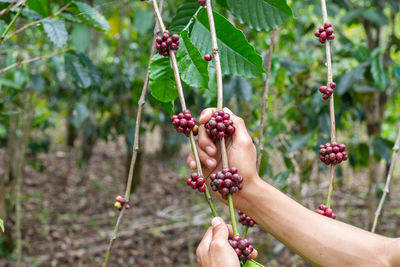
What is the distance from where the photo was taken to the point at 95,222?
3.84m

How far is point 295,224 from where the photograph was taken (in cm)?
84

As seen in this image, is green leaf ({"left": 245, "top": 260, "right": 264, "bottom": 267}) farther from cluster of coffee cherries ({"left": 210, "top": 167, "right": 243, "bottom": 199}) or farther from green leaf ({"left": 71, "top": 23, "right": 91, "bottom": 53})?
green leaf ({"left": 71, "top": 23, "right": 91, "bottom": 53})

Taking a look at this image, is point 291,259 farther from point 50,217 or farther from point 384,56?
point 50,217

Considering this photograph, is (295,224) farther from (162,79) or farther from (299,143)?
(299,143)

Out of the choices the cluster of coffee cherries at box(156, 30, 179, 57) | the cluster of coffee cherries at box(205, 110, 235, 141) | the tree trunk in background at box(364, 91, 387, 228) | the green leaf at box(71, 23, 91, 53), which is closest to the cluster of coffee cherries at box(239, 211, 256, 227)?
the cluster of coffee cherries at box(205, 110, 235, 141)

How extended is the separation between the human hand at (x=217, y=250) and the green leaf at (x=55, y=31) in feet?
2.74

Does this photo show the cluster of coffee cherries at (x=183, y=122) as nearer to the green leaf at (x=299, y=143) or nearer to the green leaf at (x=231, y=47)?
the green leaf at (x=231, y=47)

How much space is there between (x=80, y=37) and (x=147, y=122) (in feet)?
7.02

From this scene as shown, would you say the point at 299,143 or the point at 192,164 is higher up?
the point at 192,164

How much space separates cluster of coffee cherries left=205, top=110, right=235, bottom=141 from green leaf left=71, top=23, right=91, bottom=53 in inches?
48.5

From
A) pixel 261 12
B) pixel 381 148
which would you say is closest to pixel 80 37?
pixel 261 12

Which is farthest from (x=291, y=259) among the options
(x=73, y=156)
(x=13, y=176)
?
(x=73, y=156)

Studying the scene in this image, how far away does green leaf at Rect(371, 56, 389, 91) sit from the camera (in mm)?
1802

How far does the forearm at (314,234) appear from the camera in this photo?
0.80 m
